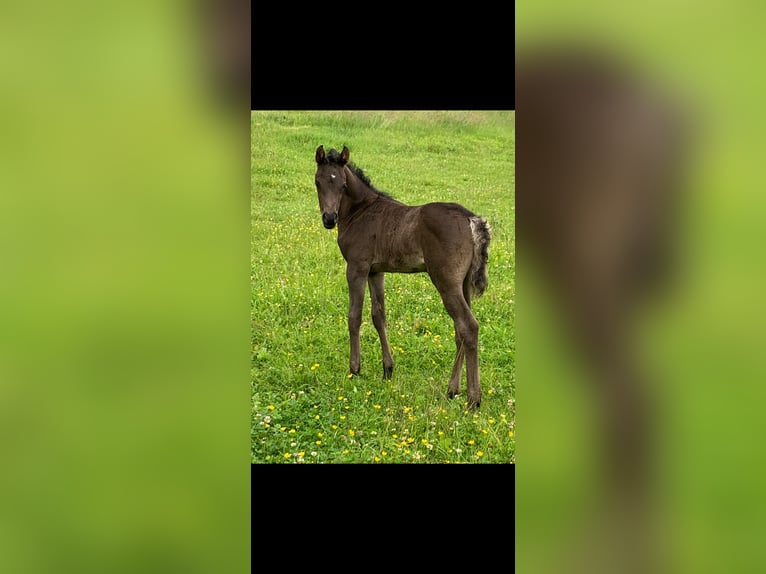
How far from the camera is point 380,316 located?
20.8ft

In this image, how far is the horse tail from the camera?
18.5 feet

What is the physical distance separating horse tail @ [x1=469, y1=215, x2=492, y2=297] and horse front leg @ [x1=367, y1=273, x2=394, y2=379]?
998 millimetres
